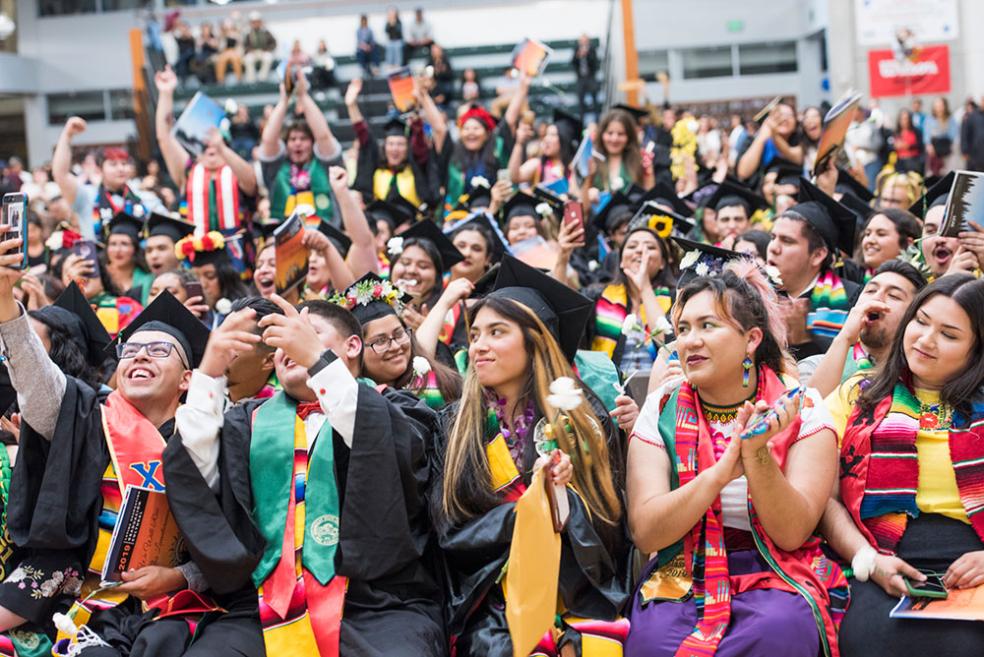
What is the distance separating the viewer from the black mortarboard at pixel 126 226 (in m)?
7.40

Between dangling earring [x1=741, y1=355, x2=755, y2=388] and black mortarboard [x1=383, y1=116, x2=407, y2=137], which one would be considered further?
black mortarboard [x1=383, y1=116, x2=407, y2=137]

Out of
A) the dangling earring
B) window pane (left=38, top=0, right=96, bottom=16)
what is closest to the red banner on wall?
the dangling earring

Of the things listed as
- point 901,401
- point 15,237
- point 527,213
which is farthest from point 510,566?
point 527,213

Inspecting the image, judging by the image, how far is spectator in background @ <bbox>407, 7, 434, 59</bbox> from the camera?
904 inches

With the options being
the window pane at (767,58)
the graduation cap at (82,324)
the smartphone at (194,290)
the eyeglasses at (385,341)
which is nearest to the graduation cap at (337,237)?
the smartphone at (194,290)

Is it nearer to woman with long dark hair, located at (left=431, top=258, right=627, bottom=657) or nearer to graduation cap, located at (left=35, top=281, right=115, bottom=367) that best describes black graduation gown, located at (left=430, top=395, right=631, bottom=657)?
woman with long dark hair, located at (left=431, top=258, right=627, bottom=657)

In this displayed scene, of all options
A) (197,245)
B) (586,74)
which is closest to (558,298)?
(197,245)

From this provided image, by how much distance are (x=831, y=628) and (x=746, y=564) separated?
31cm

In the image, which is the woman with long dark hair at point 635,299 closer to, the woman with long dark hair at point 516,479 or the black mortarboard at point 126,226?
the woman with long dark hair at point 516,479

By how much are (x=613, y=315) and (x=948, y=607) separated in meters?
2.77

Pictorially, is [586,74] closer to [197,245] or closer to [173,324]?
[197,245]

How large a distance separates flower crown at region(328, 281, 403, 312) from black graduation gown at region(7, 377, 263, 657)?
1126mm

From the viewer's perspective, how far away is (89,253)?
696 centimetres

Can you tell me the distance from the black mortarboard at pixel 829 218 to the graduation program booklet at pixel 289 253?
2444mm
